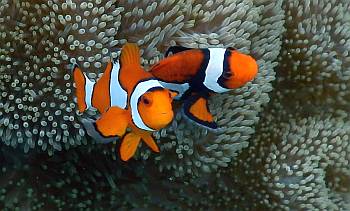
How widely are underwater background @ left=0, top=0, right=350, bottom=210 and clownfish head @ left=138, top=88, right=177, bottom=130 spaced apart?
0.35 m

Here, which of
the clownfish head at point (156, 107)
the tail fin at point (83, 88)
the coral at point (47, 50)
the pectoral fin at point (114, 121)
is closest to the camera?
the clownfish head at point (156, 107)

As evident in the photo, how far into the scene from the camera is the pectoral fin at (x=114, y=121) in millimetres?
906

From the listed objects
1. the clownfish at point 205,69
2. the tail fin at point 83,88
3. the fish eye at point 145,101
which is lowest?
the fish eye at point 145,101

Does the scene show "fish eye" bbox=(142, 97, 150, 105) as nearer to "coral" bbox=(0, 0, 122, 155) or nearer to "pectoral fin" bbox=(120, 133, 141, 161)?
"pectoral fin" bbox=(120, 133, 141, 161)

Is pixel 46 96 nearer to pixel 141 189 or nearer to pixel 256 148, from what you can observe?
pixel 141 189

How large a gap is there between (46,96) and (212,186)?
489 mm

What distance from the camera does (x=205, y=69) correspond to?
100cm

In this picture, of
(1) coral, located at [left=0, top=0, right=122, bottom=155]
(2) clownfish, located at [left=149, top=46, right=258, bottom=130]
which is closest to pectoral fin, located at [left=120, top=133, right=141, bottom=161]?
(2) clownfish, located at [left=149, top=46, right=258, bottom=130]

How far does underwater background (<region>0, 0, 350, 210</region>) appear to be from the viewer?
45.2 inches

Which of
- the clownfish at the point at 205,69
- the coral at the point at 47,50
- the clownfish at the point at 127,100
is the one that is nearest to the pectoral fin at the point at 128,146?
the clownfish at the point at 127,100

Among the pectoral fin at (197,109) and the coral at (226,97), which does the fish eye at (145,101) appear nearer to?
the pectoral fin at (197,109)

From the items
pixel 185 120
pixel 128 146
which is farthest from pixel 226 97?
pixel 128 146

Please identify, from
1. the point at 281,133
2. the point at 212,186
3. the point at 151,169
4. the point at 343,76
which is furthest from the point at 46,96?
the point at 343,76

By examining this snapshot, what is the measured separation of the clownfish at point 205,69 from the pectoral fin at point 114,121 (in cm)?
12
